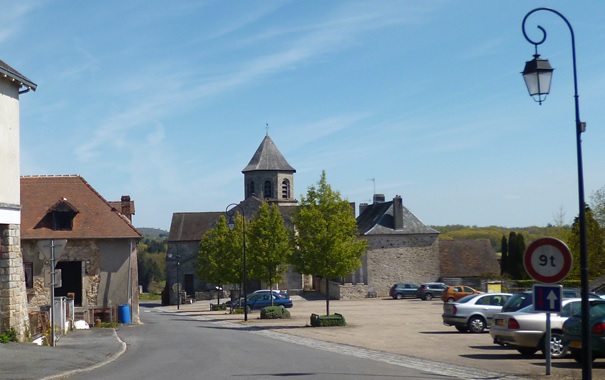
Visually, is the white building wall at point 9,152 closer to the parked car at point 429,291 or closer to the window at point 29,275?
the window at point 29,275

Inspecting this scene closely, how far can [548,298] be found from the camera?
13844mm

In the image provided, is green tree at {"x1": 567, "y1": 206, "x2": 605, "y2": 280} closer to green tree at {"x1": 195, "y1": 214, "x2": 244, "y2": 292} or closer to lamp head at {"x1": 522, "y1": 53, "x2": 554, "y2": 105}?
green tree at {"x1": 195, "y1": 214, "x2": 244, "y2": 292}

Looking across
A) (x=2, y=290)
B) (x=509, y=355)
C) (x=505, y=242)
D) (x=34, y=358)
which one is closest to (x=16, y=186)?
(x=2, y=290)

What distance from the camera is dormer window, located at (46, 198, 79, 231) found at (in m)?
40.0

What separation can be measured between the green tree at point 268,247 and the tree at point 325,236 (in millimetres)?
10206

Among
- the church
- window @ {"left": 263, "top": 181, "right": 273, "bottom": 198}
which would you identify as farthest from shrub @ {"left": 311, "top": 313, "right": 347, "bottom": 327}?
window @ {"left": 263, "top": 181, "right": 273, "bottom": 198}

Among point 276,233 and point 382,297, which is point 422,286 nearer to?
point 382,297

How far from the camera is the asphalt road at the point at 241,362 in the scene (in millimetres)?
15867

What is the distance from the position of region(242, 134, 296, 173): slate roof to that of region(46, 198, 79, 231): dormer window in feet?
172

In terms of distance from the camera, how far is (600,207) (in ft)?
193

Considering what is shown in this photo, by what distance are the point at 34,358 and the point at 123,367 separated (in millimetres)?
2408

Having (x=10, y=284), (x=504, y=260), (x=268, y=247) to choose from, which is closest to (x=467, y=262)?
(x=504, y=260)

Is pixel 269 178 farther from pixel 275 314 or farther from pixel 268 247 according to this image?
pixel 275 314

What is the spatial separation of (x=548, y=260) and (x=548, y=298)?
90 centimetres
